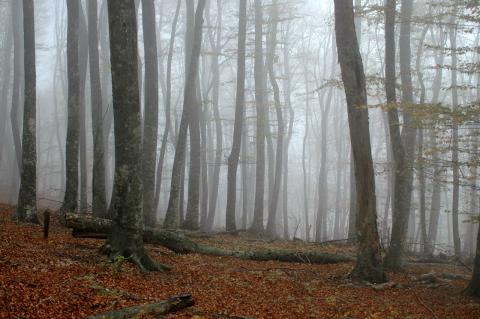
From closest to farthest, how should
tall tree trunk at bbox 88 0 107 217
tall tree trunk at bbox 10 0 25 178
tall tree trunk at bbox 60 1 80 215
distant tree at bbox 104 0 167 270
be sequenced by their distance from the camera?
distant tree at bbox 104 0 167 270 < tall tree trunk at bbox 60 1 80 215 < tall tree trunk at bbox 88 0 107 217 < tall tree trunk at bbox 10 0 25 178

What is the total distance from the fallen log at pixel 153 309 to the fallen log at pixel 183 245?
13.2 feet

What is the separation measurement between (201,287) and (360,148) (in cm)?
445

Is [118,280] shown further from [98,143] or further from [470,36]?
[470,36]

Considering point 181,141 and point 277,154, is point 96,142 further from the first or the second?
point 277,154

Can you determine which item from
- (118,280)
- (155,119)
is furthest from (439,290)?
(155,119)

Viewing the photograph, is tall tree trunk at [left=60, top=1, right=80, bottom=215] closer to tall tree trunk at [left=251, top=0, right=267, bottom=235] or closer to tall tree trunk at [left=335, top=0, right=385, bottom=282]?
tall tree trunk at [left=335, top=0, right=385, bottom=282]

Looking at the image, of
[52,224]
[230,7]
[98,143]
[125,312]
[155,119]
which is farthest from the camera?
Result: [230,7]

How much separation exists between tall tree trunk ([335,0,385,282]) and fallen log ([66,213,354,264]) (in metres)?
2.57

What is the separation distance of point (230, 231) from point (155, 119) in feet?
18.1

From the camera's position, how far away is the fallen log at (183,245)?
967 centimetres

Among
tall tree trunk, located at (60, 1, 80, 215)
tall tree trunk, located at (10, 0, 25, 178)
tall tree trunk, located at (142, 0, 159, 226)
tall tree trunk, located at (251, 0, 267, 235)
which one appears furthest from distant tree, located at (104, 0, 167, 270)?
tall tree trunk, located at (10, 0, 25, 178)

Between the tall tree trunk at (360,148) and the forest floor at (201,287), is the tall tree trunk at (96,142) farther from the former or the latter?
the tall tree trunk at (360,148)

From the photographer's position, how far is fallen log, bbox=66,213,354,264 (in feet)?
31.7

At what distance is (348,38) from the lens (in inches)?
384
